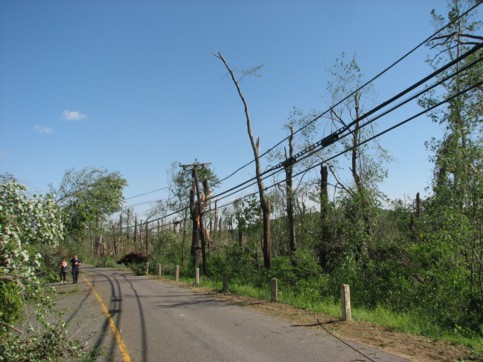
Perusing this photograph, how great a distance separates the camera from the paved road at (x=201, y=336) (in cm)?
765

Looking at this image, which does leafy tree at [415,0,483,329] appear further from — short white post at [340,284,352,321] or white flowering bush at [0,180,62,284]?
white flowering bush at [0,180,62,284]

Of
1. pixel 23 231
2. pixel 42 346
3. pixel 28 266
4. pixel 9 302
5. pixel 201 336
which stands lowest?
pixel 201 336

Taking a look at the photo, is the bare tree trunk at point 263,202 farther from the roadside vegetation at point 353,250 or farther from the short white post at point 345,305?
the short white post at point 345,305

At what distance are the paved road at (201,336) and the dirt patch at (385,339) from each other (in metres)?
0.37

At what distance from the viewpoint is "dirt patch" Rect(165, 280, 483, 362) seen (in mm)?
7344

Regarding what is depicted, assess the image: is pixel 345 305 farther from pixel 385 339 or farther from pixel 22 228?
pixel 22 228

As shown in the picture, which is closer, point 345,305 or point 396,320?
point 396,320

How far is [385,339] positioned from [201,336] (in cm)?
407

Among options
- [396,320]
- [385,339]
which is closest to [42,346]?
[385,339]

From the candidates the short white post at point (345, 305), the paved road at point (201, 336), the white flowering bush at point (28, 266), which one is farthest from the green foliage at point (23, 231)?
the short white post at point (345, 305)

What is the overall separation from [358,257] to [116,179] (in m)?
17.6

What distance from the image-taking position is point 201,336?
9.41m

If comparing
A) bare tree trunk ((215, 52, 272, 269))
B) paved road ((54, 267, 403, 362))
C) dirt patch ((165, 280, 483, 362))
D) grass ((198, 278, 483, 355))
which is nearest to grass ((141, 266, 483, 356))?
grass ((198, 278, 483, 355))

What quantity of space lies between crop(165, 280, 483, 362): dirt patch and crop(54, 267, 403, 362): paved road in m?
0.37
